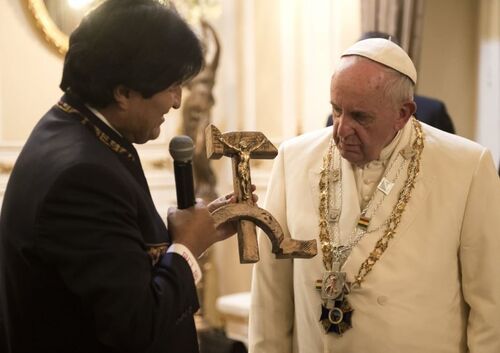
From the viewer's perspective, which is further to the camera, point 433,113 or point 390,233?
point 433,113

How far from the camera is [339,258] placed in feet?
8.77

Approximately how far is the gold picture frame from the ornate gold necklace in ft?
10.3

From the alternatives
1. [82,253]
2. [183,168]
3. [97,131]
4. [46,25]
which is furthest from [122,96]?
[46,25]

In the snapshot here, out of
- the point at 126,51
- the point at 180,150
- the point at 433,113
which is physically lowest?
the point at 433,113

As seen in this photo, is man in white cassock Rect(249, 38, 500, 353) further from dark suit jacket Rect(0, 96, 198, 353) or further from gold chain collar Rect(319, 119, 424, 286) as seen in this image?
dark suit jacket Rect(0, 96, 198, 353)

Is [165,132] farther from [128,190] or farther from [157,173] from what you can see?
[128,190]

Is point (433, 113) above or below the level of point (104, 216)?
below

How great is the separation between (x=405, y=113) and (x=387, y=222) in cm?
37

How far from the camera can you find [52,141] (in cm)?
188

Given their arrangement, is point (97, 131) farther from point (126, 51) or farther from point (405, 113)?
point (405, 113)

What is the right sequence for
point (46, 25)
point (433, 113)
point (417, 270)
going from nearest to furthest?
1. point (417, 270)
2. point (433, 113)
3. point (46, 25)

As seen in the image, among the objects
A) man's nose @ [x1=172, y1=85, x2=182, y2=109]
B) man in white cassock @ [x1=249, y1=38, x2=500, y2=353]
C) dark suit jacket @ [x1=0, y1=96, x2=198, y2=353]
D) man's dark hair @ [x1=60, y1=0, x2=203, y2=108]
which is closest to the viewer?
dark suit jacket @ [x1=0, y1=96, x2=198, y2=353]

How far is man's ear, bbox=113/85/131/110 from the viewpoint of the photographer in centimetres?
193

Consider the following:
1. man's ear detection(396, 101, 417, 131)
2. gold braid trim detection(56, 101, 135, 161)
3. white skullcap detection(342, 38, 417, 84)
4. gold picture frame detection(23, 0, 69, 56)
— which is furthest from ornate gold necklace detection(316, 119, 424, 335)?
gold picture frame detection(23, 0, 69, 56)
